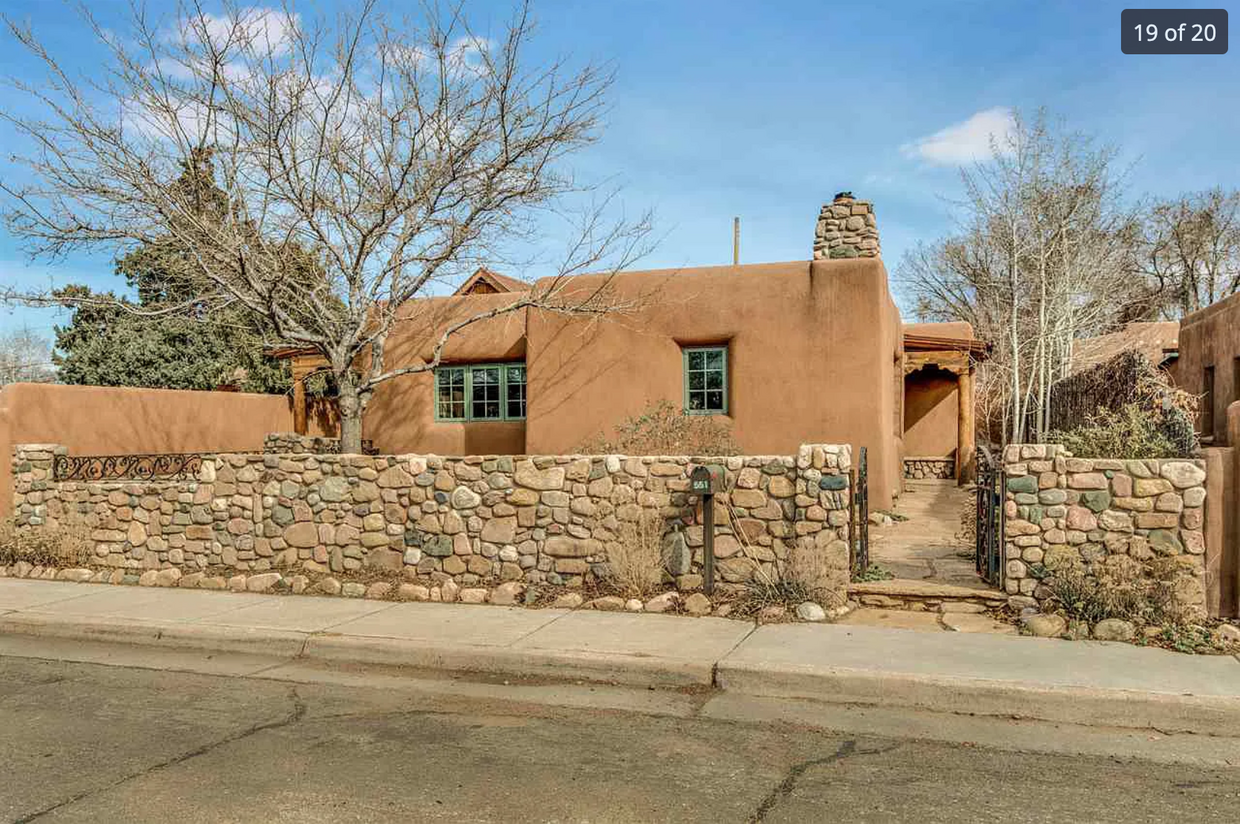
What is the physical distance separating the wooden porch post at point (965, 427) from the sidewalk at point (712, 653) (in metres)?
13.0

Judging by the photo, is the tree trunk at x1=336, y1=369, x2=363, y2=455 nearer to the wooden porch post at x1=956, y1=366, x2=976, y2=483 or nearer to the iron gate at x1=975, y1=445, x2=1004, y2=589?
the iron gate at x1=975, y1=445, x2=1004, y2=589

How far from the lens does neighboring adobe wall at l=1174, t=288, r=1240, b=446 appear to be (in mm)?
14789

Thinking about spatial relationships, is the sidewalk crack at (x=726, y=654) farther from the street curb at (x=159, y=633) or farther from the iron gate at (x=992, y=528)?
the street curb at (x=159, y=633)

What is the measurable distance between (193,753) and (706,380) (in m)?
10.4

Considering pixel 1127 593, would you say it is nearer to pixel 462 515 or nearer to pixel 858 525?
pixel 858 525

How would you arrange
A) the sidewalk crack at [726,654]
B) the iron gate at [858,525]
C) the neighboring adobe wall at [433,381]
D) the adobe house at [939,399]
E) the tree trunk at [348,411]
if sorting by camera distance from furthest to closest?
the adobe house at [939,399] → the neighboring adobe wall at [433,381] → the tree trunk at [348,411] → the iron gate at [858,525] → the sidewalk crack at [726,654]

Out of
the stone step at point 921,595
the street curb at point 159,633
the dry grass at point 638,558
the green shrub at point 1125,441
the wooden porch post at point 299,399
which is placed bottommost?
the street curb at point 159,633

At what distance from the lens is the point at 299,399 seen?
19.9 metres

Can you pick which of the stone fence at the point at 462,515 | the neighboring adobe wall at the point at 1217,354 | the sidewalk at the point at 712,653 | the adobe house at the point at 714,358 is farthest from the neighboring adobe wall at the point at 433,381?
the neighboring adobe wall at the point at 1217,354

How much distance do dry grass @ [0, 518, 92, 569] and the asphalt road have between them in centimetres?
580

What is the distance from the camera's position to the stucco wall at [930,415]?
22.3m

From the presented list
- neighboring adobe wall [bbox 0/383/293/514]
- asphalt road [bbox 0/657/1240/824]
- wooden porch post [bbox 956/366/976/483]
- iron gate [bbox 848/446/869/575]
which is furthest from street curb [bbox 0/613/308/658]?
wooden porch post [bbox 956/366/976/483]

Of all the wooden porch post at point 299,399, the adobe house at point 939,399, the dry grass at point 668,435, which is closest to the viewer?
the dry grass at point 668,435

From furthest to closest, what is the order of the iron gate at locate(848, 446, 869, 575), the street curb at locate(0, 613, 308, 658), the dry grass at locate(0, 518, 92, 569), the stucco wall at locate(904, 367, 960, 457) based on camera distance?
1. the stucco wall at locate(904, 367, 960, 457)
2. the dry grass at locate(0, 518, 92, 569)
3. the iron gate at locate(848, 446, 869, 575)
4. the street curb at locate(0, 613, 308, 658)
